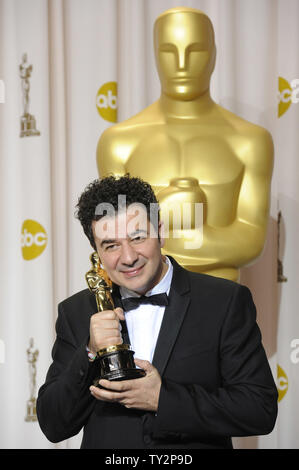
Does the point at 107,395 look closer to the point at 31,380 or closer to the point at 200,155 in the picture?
the point at 200,155

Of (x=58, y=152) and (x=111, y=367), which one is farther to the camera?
(x=58, y=152)

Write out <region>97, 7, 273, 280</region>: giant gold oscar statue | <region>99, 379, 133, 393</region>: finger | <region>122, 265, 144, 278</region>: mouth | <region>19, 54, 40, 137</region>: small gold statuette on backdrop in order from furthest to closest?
<region>19, 54, 40, 137</region>: small gold statuette on backdrop, <region>97, 7, 273, 280</region>: giant gold oscar statue, <region>122, 265, 144, 278</region>: mouth, <region>99, 379, 133, 393</region>: finger

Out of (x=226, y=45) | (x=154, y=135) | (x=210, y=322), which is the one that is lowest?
(x=210, y=322)

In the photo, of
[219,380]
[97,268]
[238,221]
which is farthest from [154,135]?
[219,380]

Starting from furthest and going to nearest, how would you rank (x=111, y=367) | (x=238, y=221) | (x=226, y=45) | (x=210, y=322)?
(x=226, y=45) → (x=238, y=221) → (x=210, y=322) → (x=111, y=367)

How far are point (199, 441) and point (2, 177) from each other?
1.55 m

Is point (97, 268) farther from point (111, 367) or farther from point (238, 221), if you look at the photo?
point (238, 221)

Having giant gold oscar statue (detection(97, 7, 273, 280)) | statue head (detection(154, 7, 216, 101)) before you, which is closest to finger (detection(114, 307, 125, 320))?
giant gold oscar statue (detection(97, 7, 273, 280))

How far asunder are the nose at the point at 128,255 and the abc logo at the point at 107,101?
1.40 metres

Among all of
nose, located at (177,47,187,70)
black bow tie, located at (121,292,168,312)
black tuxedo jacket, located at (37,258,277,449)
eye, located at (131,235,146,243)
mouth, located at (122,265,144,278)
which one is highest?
nose, located at (177,47,187,70)

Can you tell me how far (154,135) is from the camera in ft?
5.86

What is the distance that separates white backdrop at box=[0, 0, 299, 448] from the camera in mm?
2369

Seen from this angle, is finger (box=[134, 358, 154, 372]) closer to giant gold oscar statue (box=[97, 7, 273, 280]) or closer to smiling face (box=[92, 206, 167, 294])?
smiling face (box=[92, 206, 167, 294])

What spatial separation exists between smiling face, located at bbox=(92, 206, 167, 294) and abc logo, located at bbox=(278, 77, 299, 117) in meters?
1.44
